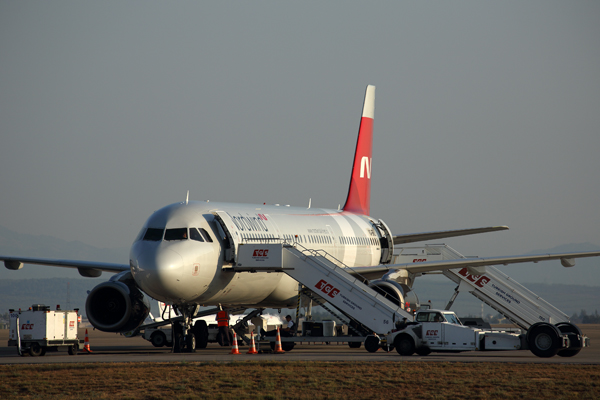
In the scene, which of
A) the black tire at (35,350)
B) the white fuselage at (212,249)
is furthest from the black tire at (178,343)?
the black tire at (35,350)

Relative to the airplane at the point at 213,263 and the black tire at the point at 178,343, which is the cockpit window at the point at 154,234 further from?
the black tire at the point at 178,343

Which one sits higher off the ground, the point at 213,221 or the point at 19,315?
the point at 213,221

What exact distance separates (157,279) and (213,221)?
10.3 feet

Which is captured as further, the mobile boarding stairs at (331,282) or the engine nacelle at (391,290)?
the engine nacelle at (391,290)

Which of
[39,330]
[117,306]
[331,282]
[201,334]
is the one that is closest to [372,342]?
[331,282]

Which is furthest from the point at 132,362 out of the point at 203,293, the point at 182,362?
the point at 203,293

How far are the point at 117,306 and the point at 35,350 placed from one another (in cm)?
305

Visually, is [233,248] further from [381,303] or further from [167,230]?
[381,303]

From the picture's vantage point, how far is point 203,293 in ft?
82.7

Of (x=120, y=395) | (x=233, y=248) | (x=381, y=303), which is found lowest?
(x=120, y=395)

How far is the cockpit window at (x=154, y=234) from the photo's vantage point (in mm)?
24531

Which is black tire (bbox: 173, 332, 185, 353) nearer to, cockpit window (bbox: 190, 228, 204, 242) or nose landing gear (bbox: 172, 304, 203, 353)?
nose landing gear (bbox: 172, 304, 203, 353)

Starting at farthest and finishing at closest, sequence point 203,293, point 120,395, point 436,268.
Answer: point 436,268 < point 203,293 < point 120,395

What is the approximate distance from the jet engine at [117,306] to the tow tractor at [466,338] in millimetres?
8765
